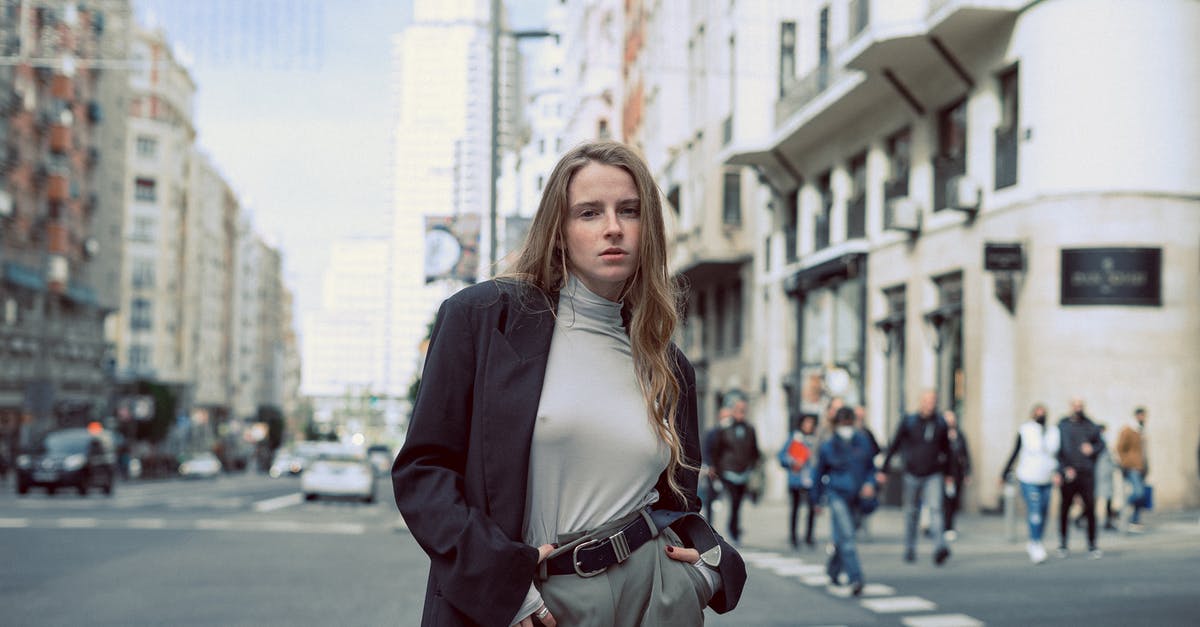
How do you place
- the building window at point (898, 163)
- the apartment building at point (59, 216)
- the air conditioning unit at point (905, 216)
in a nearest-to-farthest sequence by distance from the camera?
the air conditioning unit at point (905, 216) → the building window at point (898, 163) → the apartment building at point (59, 216)

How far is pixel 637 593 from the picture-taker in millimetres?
2785

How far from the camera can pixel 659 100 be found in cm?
4469

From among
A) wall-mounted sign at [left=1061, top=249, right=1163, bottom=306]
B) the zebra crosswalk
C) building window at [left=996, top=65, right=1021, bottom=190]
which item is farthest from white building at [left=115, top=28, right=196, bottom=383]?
the zebra crosswalk

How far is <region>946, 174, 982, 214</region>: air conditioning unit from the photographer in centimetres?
2222

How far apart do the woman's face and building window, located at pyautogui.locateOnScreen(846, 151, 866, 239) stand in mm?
26428

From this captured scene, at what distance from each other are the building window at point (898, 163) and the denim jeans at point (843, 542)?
575 inches

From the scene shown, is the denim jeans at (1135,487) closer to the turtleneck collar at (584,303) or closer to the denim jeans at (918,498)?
the denim jeans at (918,498)

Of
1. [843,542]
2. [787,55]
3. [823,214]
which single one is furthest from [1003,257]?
[787,55]

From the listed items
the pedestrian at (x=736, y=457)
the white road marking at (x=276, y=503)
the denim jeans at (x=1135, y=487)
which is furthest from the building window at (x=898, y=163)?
the white road marking at (x=276, y=503)

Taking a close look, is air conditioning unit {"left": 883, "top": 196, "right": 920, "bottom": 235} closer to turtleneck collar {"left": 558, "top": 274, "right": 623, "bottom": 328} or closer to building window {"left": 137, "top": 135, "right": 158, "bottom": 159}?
turtleneck collar {"left": 558, "top": 274, "right": 623, "bottom": 328}

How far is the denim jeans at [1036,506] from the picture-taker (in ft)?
48.1

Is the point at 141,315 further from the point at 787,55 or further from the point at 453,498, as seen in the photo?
the point at 453,498

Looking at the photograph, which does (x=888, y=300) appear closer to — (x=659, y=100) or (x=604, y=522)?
(x=659, y=100)

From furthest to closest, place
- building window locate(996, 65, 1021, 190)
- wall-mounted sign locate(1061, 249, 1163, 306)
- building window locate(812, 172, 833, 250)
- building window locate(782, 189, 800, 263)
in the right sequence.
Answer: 1. building window locate(782, 189, 800, 263)
2. building window locate(812, 172, 833, 250)
3. building window locate(996, 65, 1021, 190)
4. wall-mounted sign locate(1061, 249, 1163, 306)
